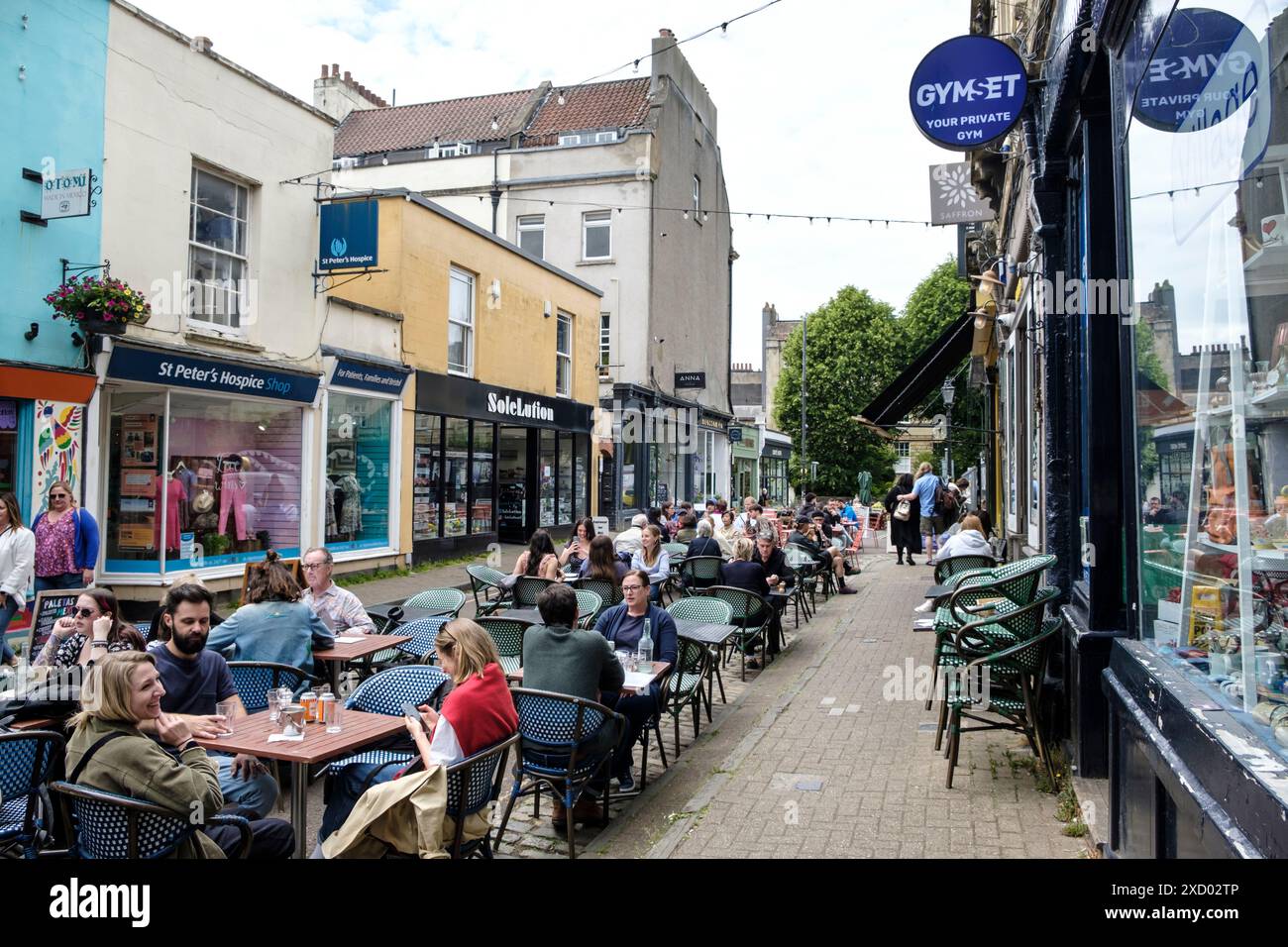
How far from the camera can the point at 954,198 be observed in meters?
14.1

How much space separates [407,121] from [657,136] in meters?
9.40

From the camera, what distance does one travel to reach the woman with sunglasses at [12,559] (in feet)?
24.2

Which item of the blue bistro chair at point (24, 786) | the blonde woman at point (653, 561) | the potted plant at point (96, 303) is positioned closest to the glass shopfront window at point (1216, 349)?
the blue bistro chair at point (24, 786)

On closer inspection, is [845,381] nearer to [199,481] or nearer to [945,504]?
[945,504]

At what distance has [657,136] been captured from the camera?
85.8 ft

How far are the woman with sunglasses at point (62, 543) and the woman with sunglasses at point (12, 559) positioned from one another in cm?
38

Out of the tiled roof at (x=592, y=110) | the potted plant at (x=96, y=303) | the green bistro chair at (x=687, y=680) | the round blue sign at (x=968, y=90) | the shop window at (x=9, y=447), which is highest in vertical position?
the tiled roof at (x=592, y=110)

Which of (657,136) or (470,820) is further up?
(657,136)

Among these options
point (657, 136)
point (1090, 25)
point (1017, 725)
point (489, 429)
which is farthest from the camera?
point (657, 136)

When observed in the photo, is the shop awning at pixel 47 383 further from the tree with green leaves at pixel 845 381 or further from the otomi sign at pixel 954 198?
the tree with green leaves at pixel 845 381

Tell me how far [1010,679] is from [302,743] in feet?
13.5

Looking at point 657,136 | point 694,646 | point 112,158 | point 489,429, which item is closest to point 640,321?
point 657,136

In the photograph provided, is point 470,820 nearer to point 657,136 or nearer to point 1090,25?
point 1090,25
